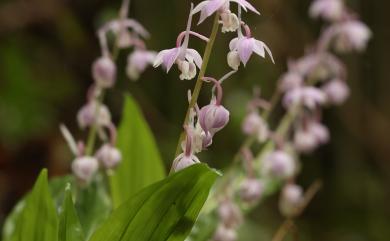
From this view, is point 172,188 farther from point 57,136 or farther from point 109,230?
point 57,136

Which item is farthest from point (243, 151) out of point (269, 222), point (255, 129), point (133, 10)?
point (133, 10)

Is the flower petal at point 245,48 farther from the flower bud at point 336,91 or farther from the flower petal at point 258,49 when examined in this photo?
the flower bud at point 336,91

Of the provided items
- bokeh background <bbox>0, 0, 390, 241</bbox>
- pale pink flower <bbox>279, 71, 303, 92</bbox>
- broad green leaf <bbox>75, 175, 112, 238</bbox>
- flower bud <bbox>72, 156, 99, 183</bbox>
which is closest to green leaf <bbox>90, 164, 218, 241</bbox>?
flower bud <bbox>72, 156, 99, 183</bbox>

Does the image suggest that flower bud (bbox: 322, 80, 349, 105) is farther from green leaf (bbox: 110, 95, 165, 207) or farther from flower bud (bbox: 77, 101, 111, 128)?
flower bud (bbox: 77, 101, 111, 128)

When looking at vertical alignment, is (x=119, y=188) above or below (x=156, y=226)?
below

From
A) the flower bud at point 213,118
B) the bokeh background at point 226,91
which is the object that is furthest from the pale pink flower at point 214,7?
the bokeh background at point 226,91
